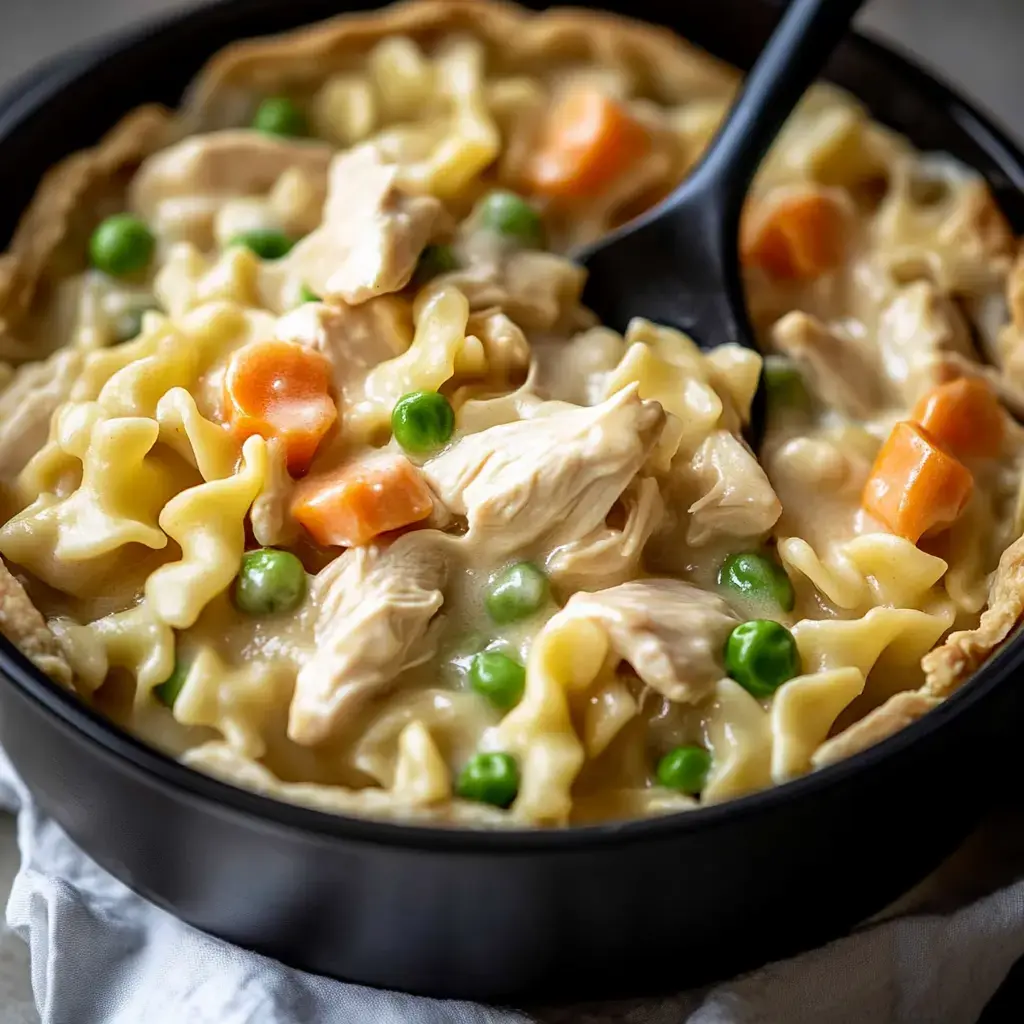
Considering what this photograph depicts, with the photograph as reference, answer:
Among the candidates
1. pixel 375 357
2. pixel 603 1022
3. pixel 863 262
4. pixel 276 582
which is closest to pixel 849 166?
pixel 863 262

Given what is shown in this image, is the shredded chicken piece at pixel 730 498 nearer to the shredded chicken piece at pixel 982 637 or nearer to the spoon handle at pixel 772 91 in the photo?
the shredded chicken piece at pixel 982 637

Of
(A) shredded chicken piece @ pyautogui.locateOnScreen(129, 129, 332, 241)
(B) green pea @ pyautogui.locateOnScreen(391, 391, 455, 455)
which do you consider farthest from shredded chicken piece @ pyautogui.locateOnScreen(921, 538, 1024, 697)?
(A) shredded chicken piece @ pyautogui.locateOnScreen(129, 129, 332, 241)

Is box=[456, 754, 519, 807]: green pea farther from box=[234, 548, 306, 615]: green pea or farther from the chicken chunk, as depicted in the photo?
box=[234, 548, 306, 615]: green pea

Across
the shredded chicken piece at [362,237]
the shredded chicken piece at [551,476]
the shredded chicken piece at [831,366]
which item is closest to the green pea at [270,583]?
the shredded chicken piece at [551,476]

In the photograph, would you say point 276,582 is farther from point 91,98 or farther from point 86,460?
point 91,98

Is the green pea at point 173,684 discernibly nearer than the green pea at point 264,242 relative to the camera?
Yes

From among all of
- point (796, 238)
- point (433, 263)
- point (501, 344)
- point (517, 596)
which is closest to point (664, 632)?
point (517, 596)

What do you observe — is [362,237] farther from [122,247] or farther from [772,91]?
[772,91]
